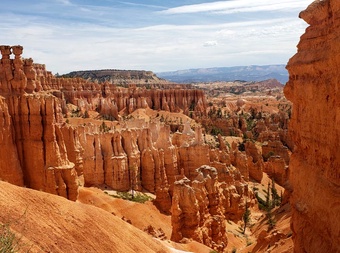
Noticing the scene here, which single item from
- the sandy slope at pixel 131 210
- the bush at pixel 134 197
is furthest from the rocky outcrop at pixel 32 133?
the bush at pixel 134 197

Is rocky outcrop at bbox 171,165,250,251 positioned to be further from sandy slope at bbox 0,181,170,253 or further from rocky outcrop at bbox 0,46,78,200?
sandy slope at bbox 0,181,170,253

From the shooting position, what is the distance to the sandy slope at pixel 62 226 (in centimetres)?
1336

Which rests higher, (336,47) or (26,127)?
(336,47)

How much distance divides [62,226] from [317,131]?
9778 millimetres

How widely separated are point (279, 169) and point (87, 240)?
36.5m

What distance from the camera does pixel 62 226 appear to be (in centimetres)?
1471

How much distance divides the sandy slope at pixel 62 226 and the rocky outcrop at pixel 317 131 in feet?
22.9

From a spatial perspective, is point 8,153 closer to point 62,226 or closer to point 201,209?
point 62,226

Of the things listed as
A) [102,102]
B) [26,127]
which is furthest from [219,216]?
[102,102]

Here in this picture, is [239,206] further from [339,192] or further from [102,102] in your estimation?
[102,102]

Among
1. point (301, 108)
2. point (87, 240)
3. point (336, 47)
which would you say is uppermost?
point (336, 47)

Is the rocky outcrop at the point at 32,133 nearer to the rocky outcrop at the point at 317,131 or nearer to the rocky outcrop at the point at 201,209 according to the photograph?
the rocky outcrop at the point at 201,209

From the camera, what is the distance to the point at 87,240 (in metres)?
14.8

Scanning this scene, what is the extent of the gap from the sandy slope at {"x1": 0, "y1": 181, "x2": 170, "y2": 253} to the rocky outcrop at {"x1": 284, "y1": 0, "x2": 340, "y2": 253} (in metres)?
6.99
